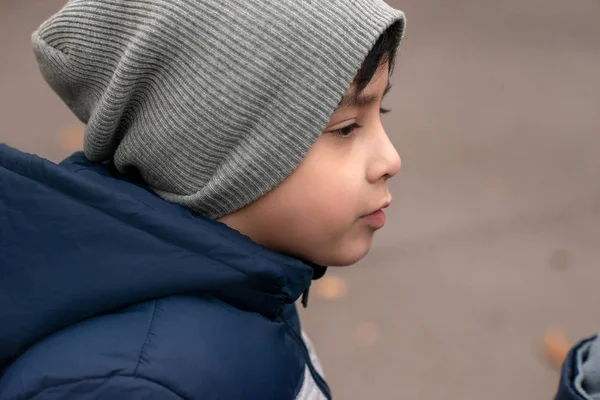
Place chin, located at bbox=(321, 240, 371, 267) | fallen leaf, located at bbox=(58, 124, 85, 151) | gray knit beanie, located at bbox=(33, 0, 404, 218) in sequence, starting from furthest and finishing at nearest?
fallen leaf, located at bbox=(58, 124, 85, 151) < chin, located at bbox=(321, 240, 371, 267) < gray knit beanie, located at bbox=(33, 0, 404, 218)

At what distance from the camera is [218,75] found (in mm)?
955

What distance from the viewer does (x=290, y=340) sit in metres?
1.07

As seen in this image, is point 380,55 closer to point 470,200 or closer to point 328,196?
point 328,196

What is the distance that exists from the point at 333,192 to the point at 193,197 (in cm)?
24

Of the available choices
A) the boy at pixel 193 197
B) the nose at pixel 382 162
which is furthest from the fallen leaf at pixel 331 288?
the nose at pixel 382 162

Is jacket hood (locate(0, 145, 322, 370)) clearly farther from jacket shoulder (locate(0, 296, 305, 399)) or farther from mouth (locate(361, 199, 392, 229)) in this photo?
mouth (locate(361, 199, 392, 229))

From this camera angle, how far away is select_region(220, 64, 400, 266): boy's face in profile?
1.02 metres

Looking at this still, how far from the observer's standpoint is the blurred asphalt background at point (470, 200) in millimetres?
2320

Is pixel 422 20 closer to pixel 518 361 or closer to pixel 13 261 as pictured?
pixel 518 361

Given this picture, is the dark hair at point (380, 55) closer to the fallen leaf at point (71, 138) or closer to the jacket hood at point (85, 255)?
the jacket hood at point (85, 255)

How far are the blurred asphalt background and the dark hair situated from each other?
1497 millimetres

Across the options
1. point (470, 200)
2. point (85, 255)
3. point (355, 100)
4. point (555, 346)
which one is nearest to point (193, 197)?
point (85, 255)

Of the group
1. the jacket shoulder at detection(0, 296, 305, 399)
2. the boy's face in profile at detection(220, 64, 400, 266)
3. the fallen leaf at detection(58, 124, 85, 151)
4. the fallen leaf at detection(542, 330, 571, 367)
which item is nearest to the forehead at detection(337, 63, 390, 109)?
the boy's face in profile at detection(220, 64, 400, 266)

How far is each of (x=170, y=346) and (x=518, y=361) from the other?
5.91ft
